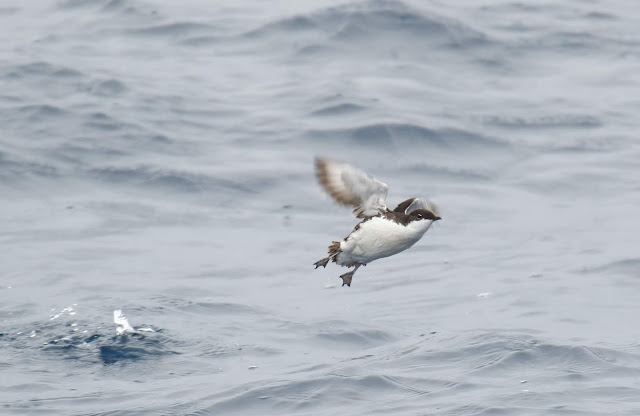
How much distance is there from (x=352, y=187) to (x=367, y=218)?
0.31 m

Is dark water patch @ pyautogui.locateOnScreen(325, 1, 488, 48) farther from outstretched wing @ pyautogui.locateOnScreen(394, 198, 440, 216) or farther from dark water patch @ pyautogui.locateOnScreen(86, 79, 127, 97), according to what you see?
outstretched wing @ pyautogui.locateOnScreen(394, 198, 440, 216)

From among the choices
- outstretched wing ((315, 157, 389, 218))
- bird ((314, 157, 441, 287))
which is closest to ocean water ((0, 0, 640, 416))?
bird ((314, 157, 441, 287))

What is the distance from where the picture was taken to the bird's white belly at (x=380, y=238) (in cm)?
991

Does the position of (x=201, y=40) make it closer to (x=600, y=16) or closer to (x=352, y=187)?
(x=600, y=16)

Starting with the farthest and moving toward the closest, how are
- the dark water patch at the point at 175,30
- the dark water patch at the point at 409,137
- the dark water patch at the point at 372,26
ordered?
the dark water patch at the point at 175,30
the dark water patch at the point at 372,26
the dark water patch at the point at 409,137

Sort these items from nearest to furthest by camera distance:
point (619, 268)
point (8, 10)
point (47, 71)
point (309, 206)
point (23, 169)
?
1. point (619, 268)
2. point (309, 206)
3. point (23, 169)
4. point (47, 71)
5. point (8, 10)

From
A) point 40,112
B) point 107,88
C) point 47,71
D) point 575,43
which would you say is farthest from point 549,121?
point 47,71

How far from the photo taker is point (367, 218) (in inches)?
407

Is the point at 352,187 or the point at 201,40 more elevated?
the point at 352,187

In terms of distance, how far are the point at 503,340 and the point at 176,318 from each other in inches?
159

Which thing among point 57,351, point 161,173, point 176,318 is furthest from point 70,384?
point 161,173

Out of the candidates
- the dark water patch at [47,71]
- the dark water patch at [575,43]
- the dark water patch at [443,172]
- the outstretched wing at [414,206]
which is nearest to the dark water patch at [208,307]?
the outstretched wing at [414,206]

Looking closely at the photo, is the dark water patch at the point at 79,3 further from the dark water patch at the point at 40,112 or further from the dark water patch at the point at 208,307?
the dark water patch at the point at 208,307

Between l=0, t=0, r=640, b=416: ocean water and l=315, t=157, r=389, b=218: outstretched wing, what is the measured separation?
212 cm
